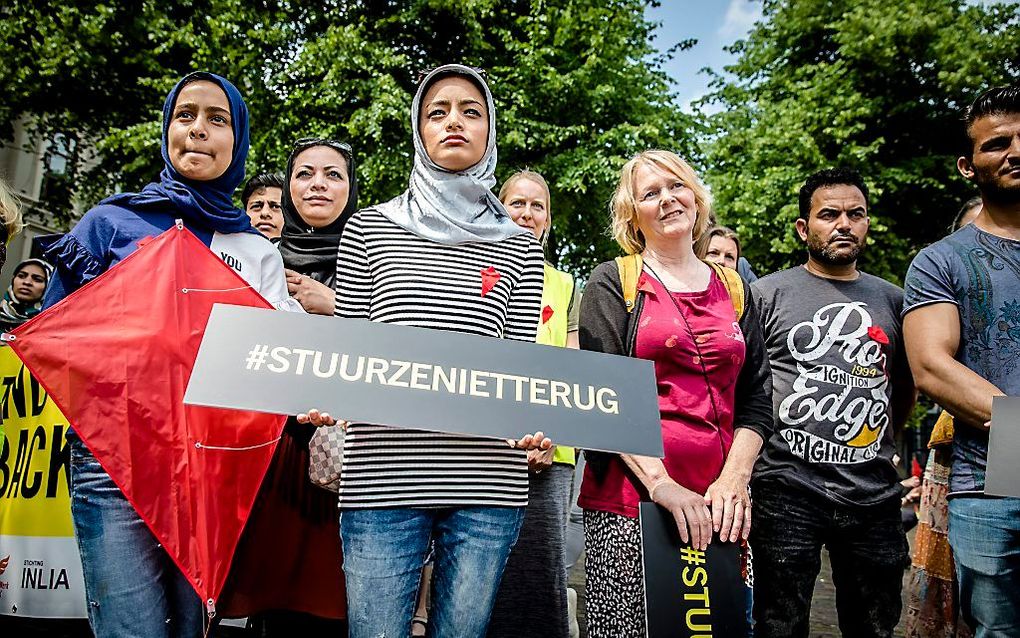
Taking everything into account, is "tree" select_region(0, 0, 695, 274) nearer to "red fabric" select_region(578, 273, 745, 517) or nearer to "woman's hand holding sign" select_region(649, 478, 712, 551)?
"red fabric" select_region(578, 273, 745, 517)

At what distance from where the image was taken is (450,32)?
13.1m

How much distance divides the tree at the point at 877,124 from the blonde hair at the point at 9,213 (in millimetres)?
12540

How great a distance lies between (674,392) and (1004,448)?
967mm

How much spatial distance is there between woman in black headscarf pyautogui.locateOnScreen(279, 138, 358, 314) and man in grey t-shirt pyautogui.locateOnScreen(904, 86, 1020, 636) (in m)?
2.30

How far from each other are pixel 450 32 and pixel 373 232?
39.9 ft

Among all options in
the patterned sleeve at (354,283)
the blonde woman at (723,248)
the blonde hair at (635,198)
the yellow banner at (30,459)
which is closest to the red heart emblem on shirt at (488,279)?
the patterned sleeve at (354,283)

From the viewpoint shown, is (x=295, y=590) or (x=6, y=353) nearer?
(x=295, y=590)

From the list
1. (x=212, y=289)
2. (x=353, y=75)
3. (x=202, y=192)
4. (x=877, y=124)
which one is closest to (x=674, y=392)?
(x=212, y=289)

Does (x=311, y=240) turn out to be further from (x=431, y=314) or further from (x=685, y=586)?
(x=685, y=586)

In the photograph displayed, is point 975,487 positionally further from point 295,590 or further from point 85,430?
point 85,430

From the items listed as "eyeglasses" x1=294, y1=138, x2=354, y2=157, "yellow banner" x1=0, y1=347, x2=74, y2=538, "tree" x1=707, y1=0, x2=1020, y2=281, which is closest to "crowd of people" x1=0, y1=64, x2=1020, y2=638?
"eyeglasses" x1=294, y1=138, x2=354, y2=157

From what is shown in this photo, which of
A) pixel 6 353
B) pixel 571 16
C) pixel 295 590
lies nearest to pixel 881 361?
pixel 295 590

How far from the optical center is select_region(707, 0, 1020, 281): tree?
13.7 m

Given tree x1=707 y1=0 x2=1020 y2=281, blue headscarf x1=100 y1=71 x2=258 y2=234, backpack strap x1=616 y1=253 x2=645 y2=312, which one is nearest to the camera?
blue headscarf x1=100 y1=71 x2=258 y2=234
